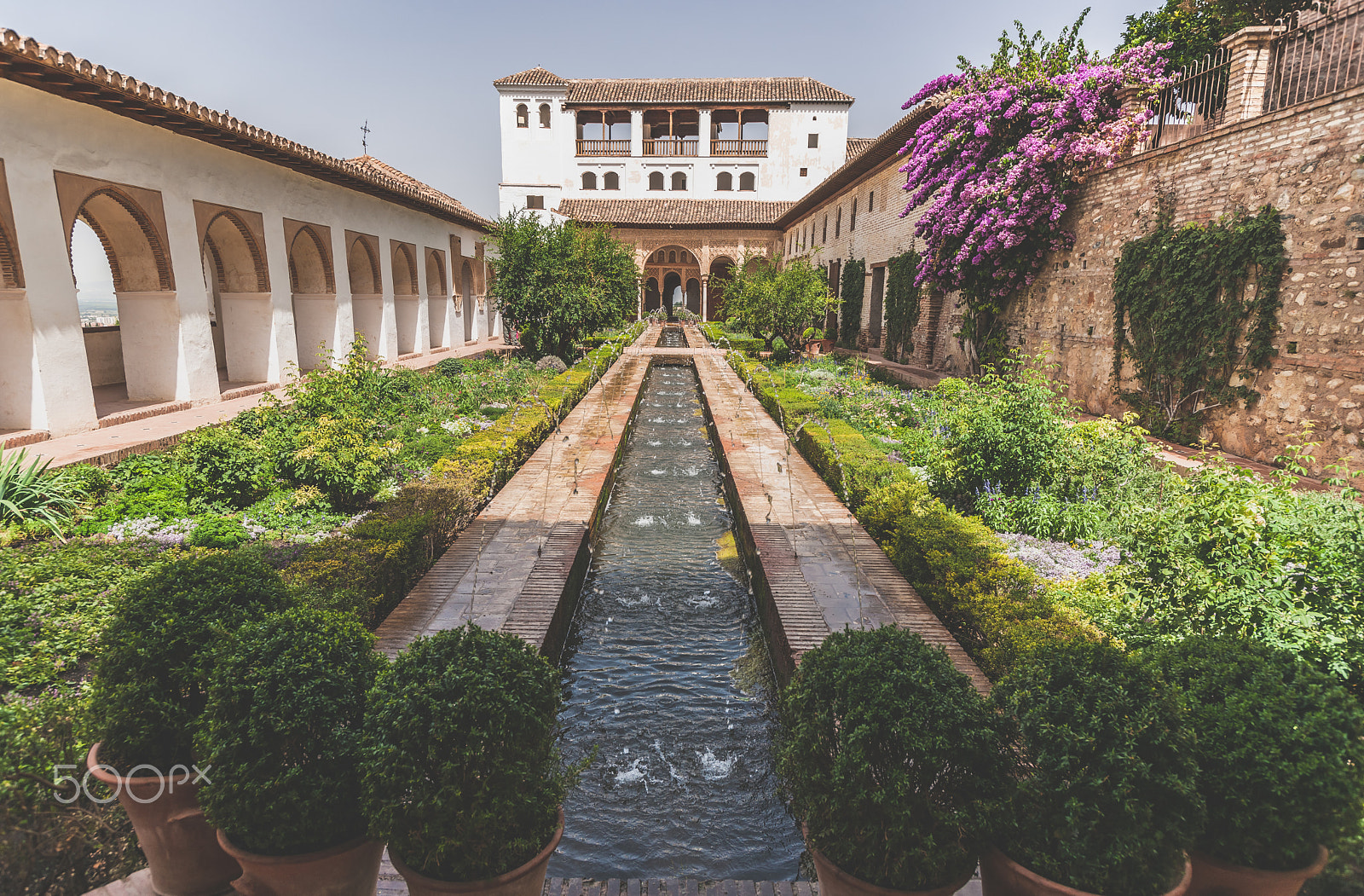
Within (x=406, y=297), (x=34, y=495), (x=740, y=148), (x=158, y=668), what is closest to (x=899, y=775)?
(x=158, y=668)

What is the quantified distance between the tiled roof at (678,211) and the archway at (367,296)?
806 inches

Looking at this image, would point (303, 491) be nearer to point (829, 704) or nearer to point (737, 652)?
point (737, 652)

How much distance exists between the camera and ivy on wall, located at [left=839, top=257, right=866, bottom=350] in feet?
71.9

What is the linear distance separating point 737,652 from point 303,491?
4.07 metres

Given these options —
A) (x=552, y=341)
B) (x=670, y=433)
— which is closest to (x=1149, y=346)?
(x=670, y=433)

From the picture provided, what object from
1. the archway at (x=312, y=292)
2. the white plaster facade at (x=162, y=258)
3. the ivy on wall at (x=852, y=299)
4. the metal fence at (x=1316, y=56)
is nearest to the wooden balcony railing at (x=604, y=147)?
the ivy on wall at (x=852, y=299)

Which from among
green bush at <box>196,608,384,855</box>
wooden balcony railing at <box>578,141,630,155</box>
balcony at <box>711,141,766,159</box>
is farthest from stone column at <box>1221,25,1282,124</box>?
wooden balcony railing at <box>578,141,630,155</box>

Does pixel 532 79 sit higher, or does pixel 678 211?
pixel 532 79

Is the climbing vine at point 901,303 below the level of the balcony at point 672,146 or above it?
below

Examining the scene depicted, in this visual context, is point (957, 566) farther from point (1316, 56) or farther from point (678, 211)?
point (678, 211)

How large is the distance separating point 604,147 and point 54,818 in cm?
4079

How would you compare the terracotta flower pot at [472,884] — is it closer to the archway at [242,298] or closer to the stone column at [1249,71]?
the stone column at [1249,71]

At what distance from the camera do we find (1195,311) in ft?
27.3

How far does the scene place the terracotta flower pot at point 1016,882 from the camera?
71.6 inches
